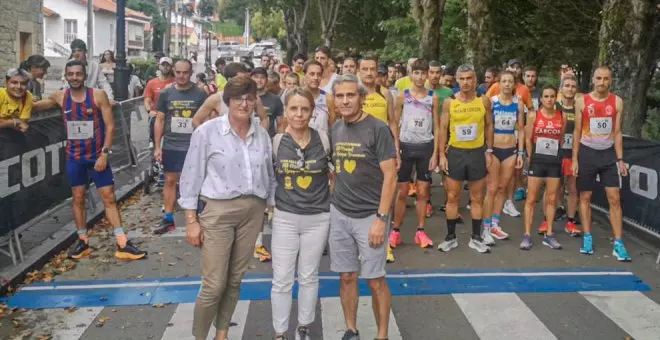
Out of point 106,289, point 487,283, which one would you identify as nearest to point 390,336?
point 487,283

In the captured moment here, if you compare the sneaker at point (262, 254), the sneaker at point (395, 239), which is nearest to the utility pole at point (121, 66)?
the sneaker at point (262, 254)

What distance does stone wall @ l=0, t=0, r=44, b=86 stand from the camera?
22.5 m

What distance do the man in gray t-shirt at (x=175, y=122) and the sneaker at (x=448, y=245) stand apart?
10.9ft

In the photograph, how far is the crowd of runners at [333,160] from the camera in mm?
4895

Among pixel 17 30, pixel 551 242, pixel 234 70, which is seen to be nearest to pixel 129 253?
pixel 234 70

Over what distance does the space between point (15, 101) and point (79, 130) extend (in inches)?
28.2

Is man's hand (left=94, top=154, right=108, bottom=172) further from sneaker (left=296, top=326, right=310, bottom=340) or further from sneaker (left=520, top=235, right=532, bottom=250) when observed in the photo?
sneaker (left=520, top=235, right=532, bottom=250)

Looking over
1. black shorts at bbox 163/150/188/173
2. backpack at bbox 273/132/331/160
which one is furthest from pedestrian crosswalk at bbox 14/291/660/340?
black shorts at bbox 163/150/188/173

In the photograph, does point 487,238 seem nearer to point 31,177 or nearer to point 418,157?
point 418,157

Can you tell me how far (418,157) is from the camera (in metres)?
8.39

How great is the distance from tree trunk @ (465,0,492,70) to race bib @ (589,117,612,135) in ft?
28.1

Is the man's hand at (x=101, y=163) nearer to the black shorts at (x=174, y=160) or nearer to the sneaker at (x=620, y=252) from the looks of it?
the black shorts at (x=174, y=160)

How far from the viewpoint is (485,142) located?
8039 mm

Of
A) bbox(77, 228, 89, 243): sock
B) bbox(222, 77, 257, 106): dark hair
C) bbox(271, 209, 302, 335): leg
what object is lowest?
bbox(77, 228, 89, 243): sock
